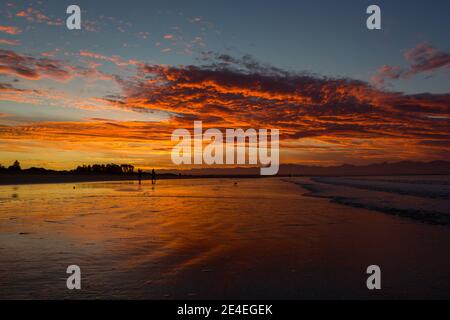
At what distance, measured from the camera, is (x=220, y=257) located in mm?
9547

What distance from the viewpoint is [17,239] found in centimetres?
1153

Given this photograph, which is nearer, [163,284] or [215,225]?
[163,284]

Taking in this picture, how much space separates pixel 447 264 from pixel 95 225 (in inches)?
453

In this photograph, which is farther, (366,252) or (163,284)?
(366,252)

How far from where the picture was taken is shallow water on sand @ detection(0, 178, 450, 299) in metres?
6.90

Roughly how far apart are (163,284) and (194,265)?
1.60 metres

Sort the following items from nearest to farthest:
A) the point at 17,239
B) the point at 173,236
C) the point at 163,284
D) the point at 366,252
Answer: the point at 163,284 → the point at 366,252 → the point at 17,239 → the point at 173,236

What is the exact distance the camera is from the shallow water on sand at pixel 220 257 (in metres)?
6.90
